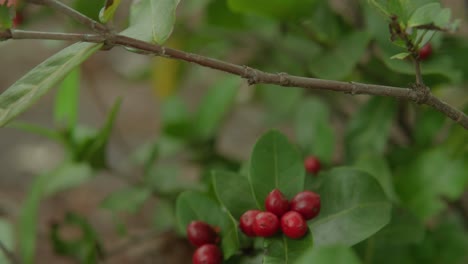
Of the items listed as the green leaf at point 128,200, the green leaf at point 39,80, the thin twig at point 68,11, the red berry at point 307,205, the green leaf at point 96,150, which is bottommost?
the green leaf at point 128,200

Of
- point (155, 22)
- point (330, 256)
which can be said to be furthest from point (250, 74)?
point (330, 256)

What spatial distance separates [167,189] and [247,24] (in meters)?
0.48

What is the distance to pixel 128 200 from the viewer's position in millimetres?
1653

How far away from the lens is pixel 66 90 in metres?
1.54

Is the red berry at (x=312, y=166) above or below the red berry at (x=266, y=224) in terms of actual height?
above

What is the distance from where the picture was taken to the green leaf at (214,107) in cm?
178

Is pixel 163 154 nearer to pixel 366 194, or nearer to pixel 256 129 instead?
pixel 366 194

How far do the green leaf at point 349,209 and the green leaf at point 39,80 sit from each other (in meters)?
0.44

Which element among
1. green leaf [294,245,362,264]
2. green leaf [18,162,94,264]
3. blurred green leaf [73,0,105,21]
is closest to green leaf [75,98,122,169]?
green leaf [18,162,94,264]

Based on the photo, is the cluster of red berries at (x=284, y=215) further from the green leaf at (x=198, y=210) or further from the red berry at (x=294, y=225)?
the green leaf at (x=198, y=210)

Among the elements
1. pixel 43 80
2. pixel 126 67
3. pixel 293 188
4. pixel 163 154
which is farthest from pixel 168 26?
pixel 126 67

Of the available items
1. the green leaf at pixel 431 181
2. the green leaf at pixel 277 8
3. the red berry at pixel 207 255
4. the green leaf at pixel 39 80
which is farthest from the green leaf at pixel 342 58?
the green leaf at pixel 39 80

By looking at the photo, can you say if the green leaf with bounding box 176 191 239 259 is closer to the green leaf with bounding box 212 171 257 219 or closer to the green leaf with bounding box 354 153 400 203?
the green leaf with bounding box 212 171 257 219

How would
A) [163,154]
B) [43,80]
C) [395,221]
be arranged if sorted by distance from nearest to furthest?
[43,80]
[395,221]
[163,154]
